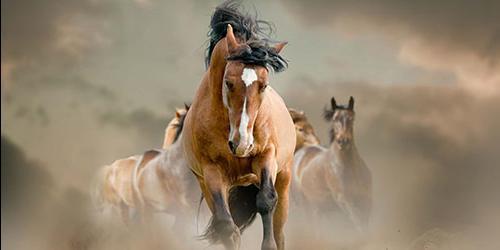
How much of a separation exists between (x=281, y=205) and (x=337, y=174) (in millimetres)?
5412

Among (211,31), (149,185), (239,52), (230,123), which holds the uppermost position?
(149,185)

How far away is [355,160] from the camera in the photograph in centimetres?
1145

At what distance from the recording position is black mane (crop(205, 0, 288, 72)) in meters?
4.91

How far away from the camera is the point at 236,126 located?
15.9 ft

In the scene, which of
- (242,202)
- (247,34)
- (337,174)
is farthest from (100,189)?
(247,34)

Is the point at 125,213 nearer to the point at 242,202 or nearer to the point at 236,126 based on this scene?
the point at 242,202

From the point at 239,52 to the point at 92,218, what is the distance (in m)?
8.63

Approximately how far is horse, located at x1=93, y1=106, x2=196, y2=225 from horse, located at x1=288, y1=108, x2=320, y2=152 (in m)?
1.46

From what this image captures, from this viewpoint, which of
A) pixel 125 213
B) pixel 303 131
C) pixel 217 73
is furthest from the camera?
pixel 125 213

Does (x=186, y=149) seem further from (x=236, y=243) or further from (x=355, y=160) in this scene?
(x=355, y=160)

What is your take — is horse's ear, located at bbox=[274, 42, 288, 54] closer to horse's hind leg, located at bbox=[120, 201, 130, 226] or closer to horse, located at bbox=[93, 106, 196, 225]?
horse, located at bbox=[93, 106, 196, 225]

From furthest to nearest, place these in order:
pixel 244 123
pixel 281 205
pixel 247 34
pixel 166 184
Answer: pixel 166 184 → pixel 281 205 → pixel 247 34 → pixel 244 123

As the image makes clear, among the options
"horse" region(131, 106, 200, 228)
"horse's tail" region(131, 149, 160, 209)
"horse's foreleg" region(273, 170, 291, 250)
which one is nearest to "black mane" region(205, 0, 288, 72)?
"horse's foreleg" region(273, 170, 291, 250)

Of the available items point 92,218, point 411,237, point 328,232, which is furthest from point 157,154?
point 411,237
